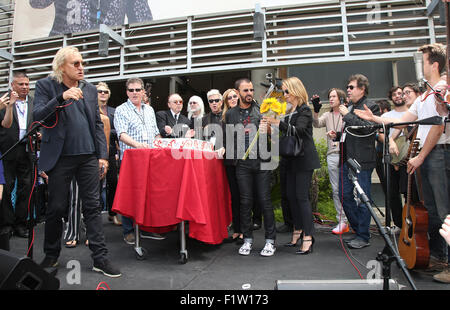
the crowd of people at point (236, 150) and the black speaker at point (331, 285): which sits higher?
the crowd of people at point (236, 150)

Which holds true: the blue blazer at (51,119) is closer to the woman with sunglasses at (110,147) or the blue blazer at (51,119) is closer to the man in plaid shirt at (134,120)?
the man in plaid shirt at (134,120)

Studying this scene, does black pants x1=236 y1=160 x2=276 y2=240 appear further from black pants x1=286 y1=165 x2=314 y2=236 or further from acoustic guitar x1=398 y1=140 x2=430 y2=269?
acoustic guitar x1=398 y1=140 x2=430 y2=269

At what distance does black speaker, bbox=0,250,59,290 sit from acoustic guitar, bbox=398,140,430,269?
2735 millimetres

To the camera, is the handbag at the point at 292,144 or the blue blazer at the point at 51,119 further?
the handbag at the point at 292,144

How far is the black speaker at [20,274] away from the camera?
63.1 inches

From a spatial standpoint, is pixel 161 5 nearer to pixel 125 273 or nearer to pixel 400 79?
pixel 400 79

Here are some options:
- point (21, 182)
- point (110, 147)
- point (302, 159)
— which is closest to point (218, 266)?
point (302, 159)

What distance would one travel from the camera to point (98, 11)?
753 centimetres

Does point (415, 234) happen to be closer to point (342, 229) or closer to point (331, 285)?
point (331, 285)

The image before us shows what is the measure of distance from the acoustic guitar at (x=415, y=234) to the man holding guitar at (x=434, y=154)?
0.11 m

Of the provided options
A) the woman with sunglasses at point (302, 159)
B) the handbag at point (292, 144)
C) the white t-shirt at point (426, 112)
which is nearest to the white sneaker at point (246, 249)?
the woman with sunglasses at point (302, 159)

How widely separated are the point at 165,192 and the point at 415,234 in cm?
224
